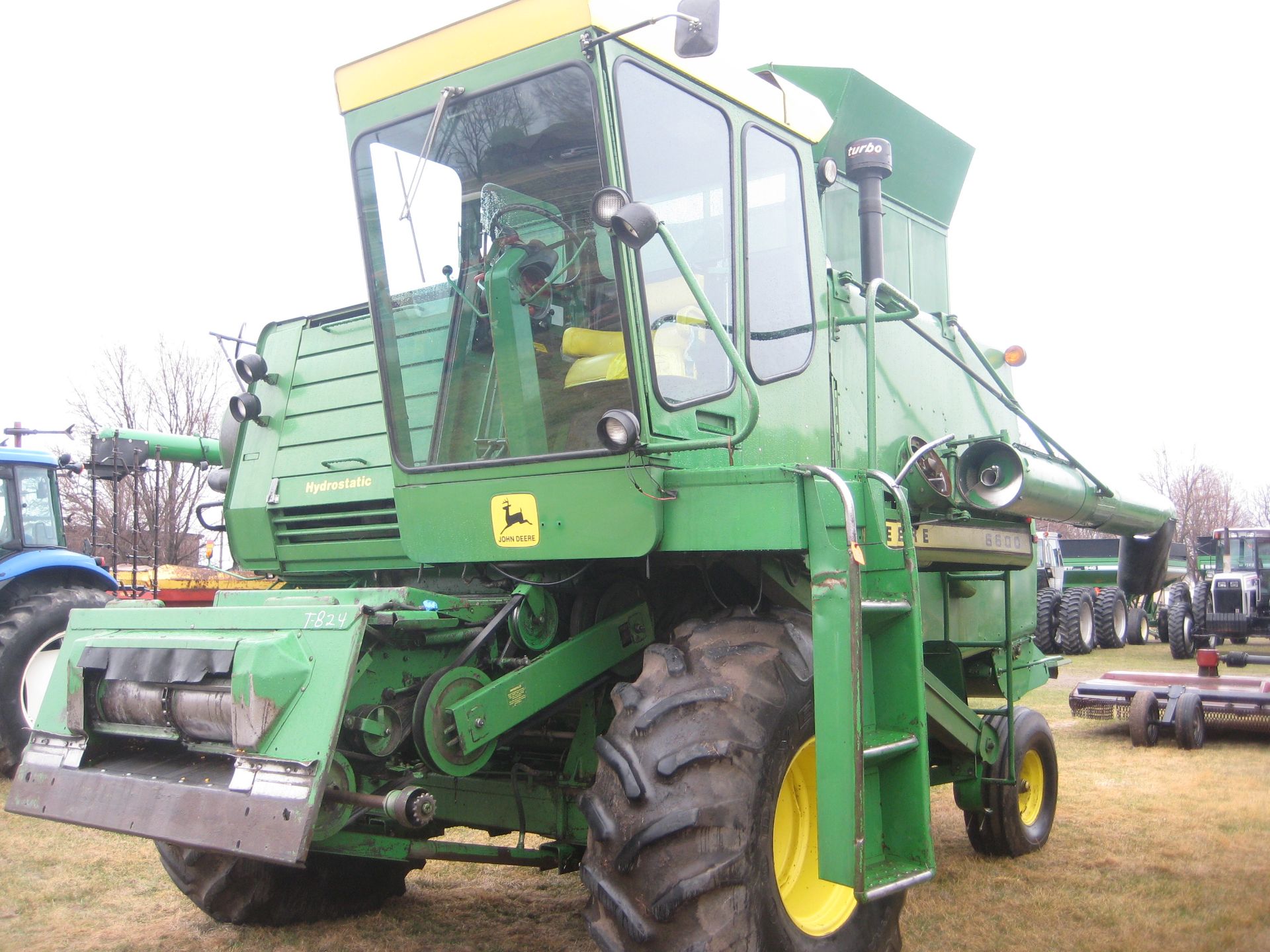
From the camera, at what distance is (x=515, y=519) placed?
4.16m

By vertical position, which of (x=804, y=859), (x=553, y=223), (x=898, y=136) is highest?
(x=898, y=136)

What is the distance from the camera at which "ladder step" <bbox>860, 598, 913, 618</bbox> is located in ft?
11.8

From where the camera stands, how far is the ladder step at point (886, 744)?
136 inches

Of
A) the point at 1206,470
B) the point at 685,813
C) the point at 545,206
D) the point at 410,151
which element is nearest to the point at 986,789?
the point at 685,813

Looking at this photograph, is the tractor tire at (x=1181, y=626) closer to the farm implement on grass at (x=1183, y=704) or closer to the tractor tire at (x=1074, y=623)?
the tractor tire at (x=1074, y=623)

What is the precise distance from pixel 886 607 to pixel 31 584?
845 cm

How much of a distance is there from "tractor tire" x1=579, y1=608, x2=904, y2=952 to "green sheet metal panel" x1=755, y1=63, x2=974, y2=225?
261cm

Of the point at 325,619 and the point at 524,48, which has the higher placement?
the point at 524,48

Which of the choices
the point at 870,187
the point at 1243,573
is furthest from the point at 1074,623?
the point at 870,187

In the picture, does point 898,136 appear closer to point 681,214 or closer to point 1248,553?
point 681,214

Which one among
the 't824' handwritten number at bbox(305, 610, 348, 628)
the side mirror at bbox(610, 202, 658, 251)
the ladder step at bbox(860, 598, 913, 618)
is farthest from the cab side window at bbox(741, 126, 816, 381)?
the 't824' handwritten number at bbox(305, 610, 348, 628)

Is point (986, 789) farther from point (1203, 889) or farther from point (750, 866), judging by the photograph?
point (750, 866)

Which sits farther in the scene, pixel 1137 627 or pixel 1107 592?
pixel 1137 627

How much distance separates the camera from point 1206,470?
15.7 meters
